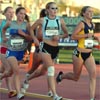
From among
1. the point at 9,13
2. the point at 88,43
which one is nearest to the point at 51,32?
the point at 88,43

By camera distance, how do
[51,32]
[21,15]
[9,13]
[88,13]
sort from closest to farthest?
[88,13] → [51,32] → [21,15] → [9,13]

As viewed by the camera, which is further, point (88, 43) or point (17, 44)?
point (17, 44)

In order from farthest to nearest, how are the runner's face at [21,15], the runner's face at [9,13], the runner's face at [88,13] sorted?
1. the runner's face at [9,13]
2. the runner's face at [21,15]
3. the runner's face at [88,13]

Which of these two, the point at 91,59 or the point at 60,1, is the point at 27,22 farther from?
the point at 60,1

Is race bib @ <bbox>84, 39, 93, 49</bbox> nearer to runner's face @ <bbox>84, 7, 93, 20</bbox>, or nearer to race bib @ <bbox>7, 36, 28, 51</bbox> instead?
runner's face @ <bbox>84, 7, 93, 20</bbox>

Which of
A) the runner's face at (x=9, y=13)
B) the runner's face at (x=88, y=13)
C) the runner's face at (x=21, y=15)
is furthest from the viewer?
the runner's face at (x=9, y=13)

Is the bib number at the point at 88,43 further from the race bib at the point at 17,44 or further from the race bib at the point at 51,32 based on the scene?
the race bib at the point at 17,44

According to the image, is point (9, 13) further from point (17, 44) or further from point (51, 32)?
point (51, 32)

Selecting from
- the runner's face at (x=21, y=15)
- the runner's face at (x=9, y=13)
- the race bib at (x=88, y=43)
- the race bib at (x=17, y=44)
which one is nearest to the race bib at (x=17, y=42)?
the race bib at (x=17, y=44)

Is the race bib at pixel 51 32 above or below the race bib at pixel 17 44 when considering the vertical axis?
above

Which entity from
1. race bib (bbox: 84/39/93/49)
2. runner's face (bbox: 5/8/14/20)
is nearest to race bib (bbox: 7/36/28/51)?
runner's face (bbox: 5/8/14/20)

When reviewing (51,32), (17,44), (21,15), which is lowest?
(17,44)

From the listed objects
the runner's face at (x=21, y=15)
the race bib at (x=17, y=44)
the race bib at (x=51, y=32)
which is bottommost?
the race bib at (x=17, y=44)

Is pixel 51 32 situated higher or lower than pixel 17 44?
higher
